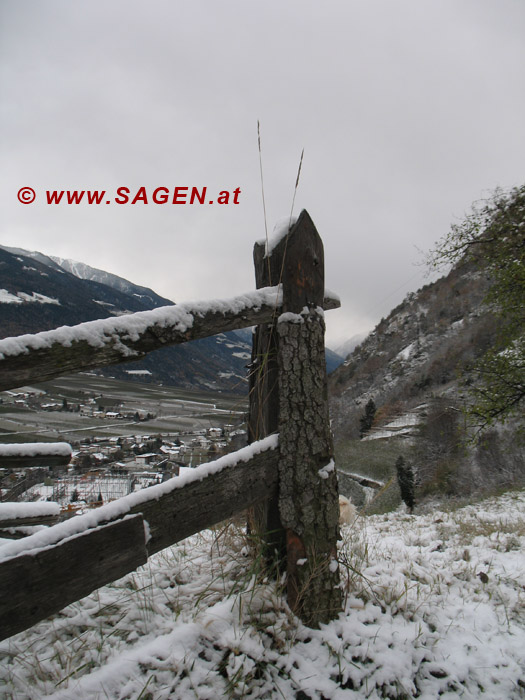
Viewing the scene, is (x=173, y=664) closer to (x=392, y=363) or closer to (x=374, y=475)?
(x=374, y=475)

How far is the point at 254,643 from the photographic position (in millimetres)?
1696

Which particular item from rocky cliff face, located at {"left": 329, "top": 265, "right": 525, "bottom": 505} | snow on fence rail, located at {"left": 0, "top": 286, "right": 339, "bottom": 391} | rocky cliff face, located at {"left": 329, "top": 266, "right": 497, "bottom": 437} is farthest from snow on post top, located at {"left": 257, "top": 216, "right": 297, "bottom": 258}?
rocky cliff face, located at {"left": 329, "top": 266, "right": 497, "bottom": 437}

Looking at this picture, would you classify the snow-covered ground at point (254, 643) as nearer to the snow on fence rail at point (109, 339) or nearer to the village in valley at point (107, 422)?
the snow on fence rail at point (109, 339)

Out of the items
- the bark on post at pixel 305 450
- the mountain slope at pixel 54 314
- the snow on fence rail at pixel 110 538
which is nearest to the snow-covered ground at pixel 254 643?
the bark on post at pixel 305 450

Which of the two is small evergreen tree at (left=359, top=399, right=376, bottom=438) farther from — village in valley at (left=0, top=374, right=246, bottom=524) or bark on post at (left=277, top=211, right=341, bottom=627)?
bark on post at (left=277, top=211, right=341, bottom=627)

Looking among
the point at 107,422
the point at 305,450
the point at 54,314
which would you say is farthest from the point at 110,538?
the point at 54,314

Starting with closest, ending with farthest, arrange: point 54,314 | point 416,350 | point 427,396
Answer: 1. point 427,396
2. point 416,350
3. point 54,314

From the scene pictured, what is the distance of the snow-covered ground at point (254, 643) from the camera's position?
1.52 metres

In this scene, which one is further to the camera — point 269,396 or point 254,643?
point 269,396

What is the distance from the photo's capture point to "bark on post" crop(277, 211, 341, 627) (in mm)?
1963

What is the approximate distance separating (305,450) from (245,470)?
384mm

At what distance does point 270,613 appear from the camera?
187 cm

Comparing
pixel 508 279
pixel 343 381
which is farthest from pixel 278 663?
pixel 343 381

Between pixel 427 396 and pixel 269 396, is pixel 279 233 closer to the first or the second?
pixel 269 396
